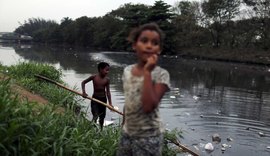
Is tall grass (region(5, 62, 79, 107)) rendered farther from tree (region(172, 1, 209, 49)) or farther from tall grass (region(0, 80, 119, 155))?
tree (region(172, 1, 209, 49))

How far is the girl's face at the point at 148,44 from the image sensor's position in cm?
290

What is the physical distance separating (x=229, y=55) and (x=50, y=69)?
35926 millimetres

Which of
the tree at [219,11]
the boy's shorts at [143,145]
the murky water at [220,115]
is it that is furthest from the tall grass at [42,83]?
the tree at [219,11]

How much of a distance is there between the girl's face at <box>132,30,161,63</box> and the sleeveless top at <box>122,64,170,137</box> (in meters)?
0.15

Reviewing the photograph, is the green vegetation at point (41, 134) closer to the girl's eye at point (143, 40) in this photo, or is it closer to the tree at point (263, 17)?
the girl's eye at point (143, 40)

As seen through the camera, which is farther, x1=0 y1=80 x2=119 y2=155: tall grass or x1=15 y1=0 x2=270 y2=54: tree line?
x1=15 y1=0 x2=270 y2=54: tree line

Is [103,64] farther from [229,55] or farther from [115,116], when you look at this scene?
[229,55]

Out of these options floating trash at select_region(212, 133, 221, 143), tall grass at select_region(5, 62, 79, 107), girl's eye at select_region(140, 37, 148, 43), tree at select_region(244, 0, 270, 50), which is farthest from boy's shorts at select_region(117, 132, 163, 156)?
tree at select_region(244, 0, 270, 50)

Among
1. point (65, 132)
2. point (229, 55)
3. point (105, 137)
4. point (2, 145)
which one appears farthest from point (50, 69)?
point (229, 55)

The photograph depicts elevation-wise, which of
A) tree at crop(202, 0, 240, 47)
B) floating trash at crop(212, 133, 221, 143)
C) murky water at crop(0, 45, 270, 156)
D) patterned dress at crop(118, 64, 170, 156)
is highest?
tree at crop(202, 0, 240, 47)

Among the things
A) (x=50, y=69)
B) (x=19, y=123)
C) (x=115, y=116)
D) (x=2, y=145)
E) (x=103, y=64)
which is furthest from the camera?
(x=50, y=69)

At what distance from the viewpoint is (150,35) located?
9.59ft

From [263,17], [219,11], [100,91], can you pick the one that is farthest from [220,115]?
[219,11]

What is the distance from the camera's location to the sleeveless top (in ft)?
9.82
